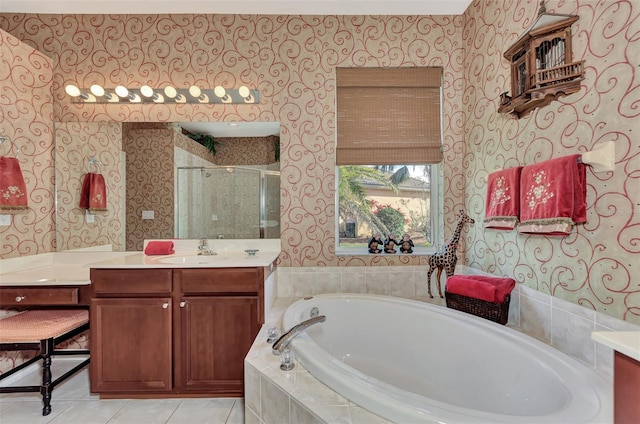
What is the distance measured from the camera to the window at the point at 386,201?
2352mm

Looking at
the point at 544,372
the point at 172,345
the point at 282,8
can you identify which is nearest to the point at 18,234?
the point at 172,345

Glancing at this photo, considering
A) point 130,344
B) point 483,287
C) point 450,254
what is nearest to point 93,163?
point 130,344

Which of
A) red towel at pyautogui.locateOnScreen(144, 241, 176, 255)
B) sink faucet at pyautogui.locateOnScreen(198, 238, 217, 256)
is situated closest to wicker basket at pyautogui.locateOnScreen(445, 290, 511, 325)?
sink faucet at pyautogui.locateOnScreen(198, 238, 217, 256)

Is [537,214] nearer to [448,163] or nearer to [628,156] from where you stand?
[628,156]

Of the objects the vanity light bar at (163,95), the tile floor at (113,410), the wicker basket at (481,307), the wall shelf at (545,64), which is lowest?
the tile floor at (113,410)

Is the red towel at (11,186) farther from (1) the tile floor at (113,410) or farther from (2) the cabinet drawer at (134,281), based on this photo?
(1) the tile floor at (113,410)

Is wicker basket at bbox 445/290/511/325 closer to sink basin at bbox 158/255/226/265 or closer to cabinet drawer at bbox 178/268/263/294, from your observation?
cabinet drawer at bbox 178/268/263/294

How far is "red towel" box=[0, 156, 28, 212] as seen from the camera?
181cm

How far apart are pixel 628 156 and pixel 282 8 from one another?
221 cm

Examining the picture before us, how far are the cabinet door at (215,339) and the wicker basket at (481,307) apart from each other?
120 cm

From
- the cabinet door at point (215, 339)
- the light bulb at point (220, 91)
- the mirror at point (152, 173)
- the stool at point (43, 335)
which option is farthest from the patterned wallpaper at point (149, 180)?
the cabinet door at point (215, 339)

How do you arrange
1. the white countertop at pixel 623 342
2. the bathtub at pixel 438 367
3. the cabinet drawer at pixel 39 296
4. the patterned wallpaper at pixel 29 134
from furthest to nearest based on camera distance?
the patterned wallpaper at pixel 29 134 < the cabinet drawer at pixel 39 296 < the bathtub at pixel 438 367 < the white countertop at pixel 623 342

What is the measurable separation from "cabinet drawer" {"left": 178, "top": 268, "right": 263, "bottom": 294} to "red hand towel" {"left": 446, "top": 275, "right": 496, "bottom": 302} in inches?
46.1

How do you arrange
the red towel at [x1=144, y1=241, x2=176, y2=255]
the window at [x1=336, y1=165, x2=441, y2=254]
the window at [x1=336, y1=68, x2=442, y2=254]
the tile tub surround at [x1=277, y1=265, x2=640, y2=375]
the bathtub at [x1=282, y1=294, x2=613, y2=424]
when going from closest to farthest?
the bathtub at [x1=282, y1=294, x2=613, y2=424] < the tile tub surround at [x1=277, y1=265, x2=640, y2=375] < the red towel at [x1=144, y1=241, x2=176, y2=255] < the window at [x1=336, y1=68, x2=442, y2=254] < the window at [x1=336, y1=165, x2=441, y2=254]
